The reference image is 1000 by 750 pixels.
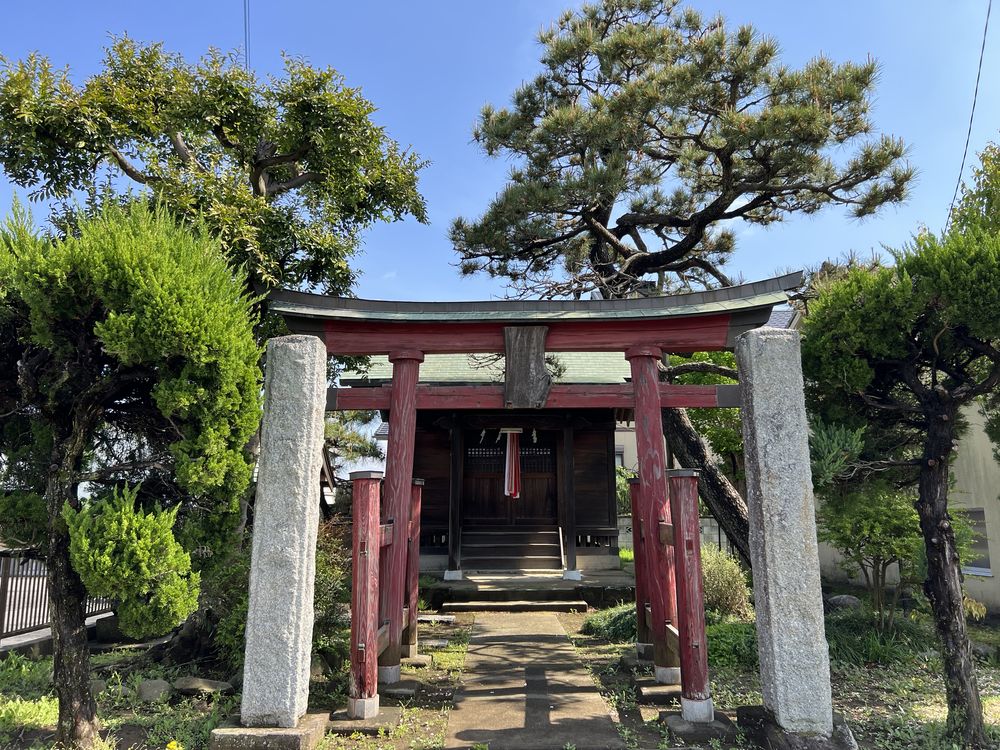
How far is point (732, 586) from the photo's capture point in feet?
31.2

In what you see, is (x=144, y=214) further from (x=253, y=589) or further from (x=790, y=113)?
(x=790, y=113)

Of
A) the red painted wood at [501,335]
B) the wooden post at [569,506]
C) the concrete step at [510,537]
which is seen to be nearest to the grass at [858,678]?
the wooden post at [569,506]

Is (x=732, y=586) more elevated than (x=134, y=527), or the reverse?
(x=134, y=527)

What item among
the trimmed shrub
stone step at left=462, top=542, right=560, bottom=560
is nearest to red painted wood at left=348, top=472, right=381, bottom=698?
the trimmed shrub

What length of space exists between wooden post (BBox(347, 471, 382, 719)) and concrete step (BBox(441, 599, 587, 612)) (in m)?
5.90

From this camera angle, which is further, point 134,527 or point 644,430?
point 644,430

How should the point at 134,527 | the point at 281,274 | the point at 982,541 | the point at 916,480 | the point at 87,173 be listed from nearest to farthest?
the point at 134,527, the point at 916,480, the point at 87,173, the point at 281,274, the point at 982,541

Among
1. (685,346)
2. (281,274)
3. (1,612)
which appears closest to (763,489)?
(685,346)

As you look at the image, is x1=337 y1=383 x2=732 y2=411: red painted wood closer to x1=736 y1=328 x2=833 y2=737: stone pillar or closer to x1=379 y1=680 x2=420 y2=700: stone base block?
x1=736 y1=328 x2=833 y2=737: stone pillar

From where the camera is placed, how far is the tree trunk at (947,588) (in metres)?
5.11

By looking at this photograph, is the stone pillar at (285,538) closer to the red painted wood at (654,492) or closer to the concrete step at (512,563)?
the red painted wood at (654,492)

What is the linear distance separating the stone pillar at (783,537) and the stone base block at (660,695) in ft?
4.37

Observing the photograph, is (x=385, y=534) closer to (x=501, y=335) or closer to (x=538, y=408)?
(x=538, y=408)

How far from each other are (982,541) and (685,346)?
9.25m
